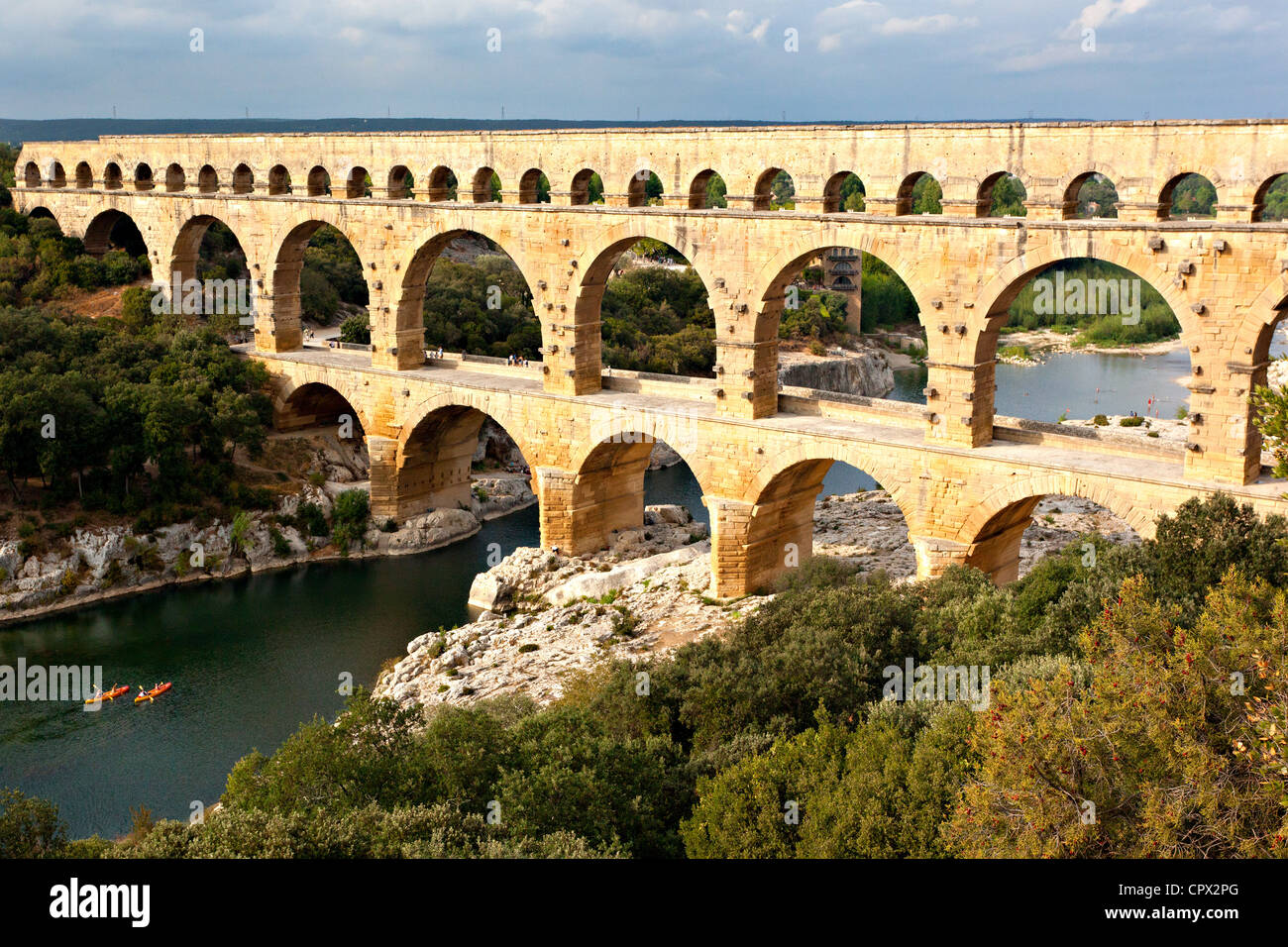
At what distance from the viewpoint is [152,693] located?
21547 mm

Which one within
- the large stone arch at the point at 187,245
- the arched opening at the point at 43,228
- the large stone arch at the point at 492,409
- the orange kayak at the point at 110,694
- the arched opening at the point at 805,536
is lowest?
the orange kayak at the point at 110,694

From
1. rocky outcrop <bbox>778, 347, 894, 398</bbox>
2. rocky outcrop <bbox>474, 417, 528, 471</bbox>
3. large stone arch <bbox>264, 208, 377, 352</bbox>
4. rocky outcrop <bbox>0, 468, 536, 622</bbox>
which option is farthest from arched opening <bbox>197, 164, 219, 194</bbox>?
rocky outcrop <bbox>778, 347, 894, 398</bbox>

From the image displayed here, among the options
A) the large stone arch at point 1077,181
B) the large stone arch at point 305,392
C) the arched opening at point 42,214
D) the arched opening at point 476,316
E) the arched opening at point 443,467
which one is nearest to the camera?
the large stone arch at point 1077,181

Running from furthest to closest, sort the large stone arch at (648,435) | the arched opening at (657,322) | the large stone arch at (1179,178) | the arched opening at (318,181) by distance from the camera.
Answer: the arched opening at (657,322) < the arched opening at (318,181) < the large stone arch at (648,435) < the large stone arch at (1179,178)

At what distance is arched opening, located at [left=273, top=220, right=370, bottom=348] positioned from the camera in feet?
102

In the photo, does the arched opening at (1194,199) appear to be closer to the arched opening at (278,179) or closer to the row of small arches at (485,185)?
the row of small arches at (485,185)

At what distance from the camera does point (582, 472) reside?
82.7 ft

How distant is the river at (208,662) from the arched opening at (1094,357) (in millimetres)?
15710

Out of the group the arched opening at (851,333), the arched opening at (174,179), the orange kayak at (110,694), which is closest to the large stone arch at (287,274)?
the arched opening at (174,179)

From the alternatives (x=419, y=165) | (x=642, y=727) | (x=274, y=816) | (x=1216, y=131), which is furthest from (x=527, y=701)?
(x=419, y=165)

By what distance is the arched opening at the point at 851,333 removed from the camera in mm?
47062

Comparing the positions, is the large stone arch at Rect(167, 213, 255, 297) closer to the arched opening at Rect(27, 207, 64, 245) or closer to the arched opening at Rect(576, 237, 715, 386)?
the arched opening at Rect(27, 207, 64, 245)

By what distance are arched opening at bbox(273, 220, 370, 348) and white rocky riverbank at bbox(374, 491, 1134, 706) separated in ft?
33.5

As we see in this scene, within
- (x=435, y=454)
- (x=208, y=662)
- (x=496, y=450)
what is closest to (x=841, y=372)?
(x=496, y=450)
